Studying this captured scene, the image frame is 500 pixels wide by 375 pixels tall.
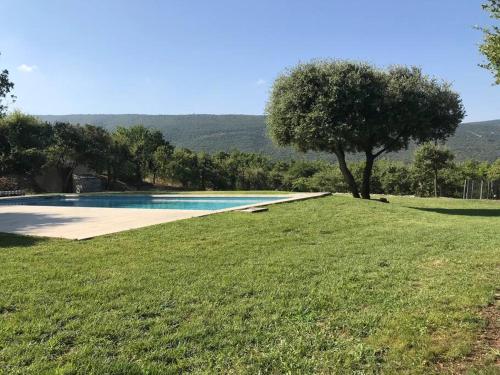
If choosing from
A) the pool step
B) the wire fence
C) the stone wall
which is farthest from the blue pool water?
the wire fence

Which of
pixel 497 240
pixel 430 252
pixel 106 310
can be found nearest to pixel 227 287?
pixel 106 310

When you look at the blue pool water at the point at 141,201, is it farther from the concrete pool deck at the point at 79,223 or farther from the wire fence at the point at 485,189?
the wire fence at the point at 485,189

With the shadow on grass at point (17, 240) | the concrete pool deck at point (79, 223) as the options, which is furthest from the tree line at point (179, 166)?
the shadow on grass at point (17, 240)

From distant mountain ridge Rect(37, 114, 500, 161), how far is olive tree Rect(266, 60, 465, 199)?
3598cm

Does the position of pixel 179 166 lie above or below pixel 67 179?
above

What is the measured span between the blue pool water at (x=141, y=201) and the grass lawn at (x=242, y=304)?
1067 cm

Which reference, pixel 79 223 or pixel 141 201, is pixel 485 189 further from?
pixel 79 223

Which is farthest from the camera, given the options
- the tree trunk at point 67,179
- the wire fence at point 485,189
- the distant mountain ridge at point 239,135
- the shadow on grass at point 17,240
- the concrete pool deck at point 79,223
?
the distant mountain ridge at point 239,135

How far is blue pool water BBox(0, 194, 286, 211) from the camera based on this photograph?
18359mm

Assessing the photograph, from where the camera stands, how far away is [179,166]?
106 ft

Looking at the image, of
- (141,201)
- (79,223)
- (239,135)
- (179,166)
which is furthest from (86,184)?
(239,135)

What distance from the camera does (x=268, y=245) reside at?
23.3ft

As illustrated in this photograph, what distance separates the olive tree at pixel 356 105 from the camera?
15.1 m

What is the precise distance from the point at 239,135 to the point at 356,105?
66.5 meters
